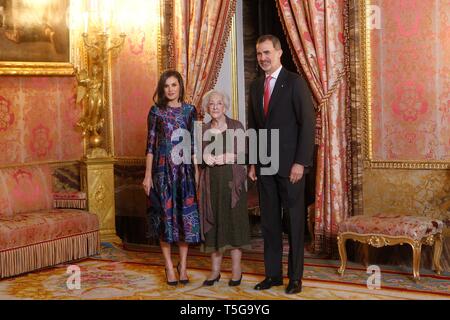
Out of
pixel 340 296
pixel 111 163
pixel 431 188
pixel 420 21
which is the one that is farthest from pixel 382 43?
pixel 111 163

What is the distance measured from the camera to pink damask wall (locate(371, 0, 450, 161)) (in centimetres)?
559

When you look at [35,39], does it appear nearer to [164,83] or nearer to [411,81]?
[164,83]

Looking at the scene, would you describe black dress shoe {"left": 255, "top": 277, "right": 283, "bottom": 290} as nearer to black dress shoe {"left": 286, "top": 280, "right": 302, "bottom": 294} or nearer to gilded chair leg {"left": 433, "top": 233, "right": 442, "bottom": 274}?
black dress shoe {"left": 286, "top": 280, "right": 302, "bottom": 294}

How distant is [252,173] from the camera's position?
507cm

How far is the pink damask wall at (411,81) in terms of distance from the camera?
5586 millimetres

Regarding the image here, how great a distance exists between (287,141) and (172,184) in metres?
0.90

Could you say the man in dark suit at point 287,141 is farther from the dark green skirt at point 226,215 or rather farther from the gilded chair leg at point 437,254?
the gilded chair leg at point 437,254

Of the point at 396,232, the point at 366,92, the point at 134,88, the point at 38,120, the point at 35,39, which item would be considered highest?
the point at 35,39

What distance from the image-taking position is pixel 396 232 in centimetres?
516

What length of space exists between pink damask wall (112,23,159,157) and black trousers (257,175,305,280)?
243 centimetres

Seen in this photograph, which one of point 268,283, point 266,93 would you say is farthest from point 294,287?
point 266,93

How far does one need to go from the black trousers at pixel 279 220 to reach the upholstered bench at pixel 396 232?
0.60 metres
